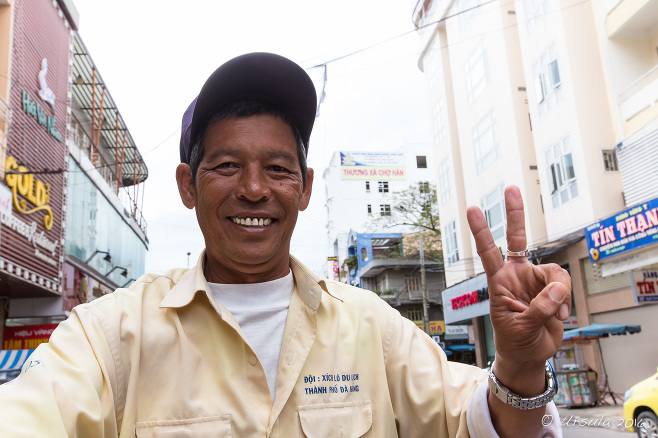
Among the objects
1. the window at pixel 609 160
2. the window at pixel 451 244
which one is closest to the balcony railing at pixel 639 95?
the window at pixel 609 160

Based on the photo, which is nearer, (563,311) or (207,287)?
(563,311)

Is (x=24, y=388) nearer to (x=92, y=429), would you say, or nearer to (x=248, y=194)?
Answer: (x=92, y=429)

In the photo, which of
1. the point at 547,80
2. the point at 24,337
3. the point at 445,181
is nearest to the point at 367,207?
the point at 445,181

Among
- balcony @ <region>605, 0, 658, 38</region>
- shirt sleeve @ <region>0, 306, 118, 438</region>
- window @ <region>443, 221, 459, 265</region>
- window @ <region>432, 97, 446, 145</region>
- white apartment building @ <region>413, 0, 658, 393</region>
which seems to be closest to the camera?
shirt sleeve @ <region>0, 306, 118, 438</region>

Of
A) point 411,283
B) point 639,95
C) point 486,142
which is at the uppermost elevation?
point 486,142

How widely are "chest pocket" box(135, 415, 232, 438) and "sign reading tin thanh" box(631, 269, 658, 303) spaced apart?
1431 cm

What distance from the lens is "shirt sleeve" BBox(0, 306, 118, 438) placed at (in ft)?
4.25

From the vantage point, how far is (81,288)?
19328 millimetres

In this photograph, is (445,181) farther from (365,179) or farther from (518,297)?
(365,179)

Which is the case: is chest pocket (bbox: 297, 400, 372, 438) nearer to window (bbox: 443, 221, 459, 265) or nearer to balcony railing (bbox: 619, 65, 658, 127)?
balcony railing (bbox: 619, 65, 658, 127)

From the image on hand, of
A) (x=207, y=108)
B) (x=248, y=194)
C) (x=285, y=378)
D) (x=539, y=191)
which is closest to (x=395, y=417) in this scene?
(x=285, y=378)

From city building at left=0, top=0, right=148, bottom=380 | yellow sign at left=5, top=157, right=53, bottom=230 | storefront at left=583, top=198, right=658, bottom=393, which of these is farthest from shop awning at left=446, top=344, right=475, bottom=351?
yellow sign at left=5, top=157, right=53, bottom=230

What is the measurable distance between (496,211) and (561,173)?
14.7 feet

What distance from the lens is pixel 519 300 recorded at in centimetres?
156
